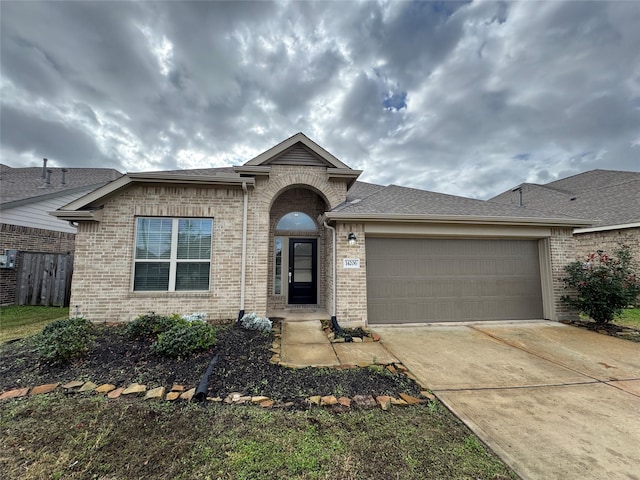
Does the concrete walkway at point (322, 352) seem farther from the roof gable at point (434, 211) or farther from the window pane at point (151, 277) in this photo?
the window pane at point (151, 277)

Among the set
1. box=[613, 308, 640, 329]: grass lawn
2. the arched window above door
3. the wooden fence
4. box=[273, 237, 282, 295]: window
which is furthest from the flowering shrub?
the wooden fence

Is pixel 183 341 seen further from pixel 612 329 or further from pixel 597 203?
pixel 597 203

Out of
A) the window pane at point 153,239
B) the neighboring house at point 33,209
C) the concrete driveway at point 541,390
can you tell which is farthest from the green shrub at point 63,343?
the neighboring house at point 33,209

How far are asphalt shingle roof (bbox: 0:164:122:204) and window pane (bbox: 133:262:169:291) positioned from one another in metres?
7.80

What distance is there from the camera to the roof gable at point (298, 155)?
271 inches

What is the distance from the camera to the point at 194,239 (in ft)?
20.9

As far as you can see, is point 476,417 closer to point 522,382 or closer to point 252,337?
point 522,382

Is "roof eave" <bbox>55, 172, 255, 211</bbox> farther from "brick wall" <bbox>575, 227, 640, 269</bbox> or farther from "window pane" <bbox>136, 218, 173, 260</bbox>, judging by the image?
"brick wall" <bbox>575, 227, 640, 269</bbox>

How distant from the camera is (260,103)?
37.5ft

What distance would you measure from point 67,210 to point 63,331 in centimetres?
335

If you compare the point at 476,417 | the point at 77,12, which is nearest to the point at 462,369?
the point at 476,417

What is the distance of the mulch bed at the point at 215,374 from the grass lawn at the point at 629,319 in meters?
7.54

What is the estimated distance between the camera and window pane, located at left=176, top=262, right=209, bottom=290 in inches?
246

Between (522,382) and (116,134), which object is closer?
(522,382)
